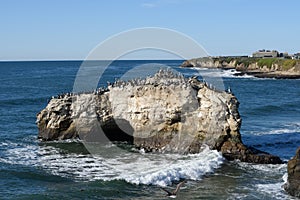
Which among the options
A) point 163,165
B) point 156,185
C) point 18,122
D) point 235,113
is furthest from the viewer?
point 18,122

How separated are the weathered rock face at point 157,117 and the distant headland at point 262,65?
255 ft

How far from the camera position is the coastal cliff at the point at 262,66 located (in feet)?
357

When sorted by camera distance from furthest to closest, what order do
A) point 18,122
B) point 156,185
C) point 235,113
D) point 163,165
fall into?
point 18,122 < point 235,113 < point 163,165 < point 156,185

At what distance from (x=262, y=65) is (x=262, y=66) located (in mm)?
449

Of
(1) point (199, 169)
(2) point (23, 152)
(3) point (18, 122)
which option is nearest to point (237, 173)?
(1) point (199, 169)

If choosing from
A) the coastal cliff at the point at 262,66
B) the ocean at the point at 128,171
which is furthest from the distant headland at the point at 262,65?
the ocean at the point at 128,171

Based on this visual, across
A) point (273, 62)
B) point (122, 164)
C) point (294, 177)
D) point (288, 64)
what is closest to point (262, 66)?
point (273, 62)

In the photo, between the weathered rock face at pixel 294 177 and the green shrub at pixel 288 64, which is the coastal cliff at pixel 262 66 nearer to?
the green shrub at pixel 288 64

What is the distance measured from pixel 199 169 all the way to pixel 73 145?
34.7ft

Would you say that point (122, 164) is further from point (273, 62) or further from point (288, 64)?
point (273, 62)

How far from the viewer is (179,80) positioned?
30625 mm

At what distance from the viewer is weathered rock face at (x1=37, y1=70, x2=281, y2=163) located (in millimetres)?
27719

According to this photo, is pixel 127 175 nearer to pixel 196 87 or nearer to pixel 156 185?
pixel 156 185

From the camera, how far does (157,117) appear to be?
1170 inches
